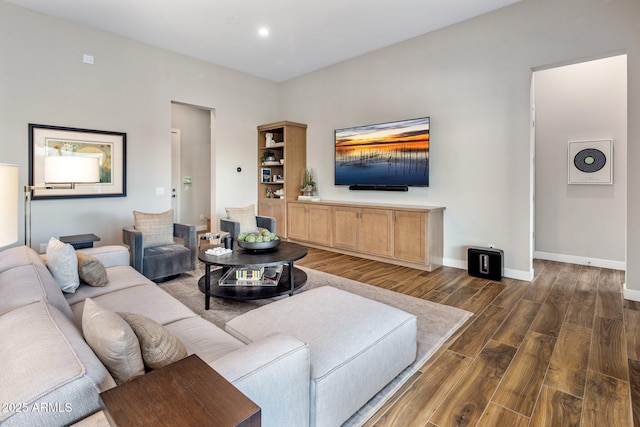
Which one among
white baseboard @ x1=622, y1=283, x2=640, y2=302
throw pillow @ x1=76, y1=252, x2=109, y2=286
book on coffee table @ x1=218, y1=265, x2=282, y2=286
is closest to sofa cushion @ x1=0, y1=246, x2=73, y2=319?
throw pillow @ x1=76, y1=252, x2=109, y2=286

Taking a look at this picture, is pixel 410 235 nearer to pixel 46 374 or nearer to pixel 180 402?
pixel 180 402

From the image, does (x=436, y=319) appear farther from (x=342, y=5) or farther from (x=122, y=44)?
(x=122, y=44)

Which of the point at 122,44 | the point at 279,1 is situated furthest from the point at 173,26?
the point at 279,1

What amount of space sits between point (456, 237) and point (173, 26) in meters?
4.69

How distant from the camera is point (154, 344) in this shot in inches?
45.4

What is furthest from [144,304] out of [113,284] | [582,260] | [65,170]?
[582,260]

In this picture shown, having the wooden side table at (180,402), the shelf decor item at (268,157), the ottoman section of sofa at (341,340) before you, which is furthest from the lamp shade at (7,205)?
the shelf decor item at (268,157)

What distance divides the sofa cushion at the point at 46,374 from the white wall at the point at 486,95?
4.22 m

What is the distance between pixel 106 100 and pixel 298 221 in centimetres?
337

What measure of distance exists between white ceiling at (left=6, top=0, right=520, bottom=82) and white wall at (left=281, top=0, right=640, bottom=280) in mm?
307

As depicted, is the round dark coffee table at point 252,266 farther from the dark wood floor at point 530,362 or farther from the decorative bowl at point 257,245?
the dark wood floor at point 530,362

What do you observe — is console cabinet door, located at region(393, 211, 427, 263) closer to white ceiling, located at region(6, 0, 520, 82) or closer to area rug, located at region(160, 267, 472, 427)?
area rug, located at region(160, 267, 472, 427)

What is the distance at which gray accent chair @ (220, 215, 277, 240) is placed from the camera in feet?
15.1

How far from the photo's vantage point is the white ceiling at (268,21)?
3.78 metres
